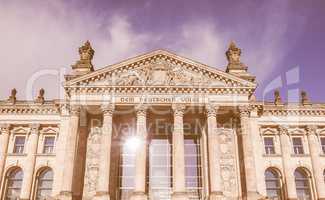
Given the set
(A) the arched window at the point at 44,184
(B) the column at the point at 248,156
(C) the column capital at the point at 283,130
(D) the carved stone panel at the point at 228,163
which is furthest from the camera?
(C) the column capital at the point at 283,130

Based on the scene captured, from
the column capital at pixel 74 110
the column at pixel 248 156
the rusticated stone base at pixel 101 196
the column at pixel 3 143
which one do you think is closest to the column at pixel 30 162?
the column at pixel 3 143

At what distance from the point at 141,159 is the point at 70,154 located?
6.08m

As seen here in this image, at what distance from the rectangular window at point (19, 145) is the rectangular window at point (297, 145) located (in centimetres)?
2857

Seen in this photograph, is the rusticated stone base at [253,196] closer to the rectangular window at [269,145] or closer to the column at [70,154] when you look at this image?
the rectangular window at [269,145]

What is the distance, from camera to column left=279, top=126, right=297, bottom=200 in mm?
35531

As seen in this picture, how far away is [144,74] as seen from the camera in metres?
33.8

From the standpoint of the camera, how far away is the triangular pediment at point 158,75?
109 feet

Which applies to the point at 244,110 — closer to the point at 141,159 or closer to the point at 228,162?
the point at 228,162

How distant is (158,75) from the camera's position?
111 feet

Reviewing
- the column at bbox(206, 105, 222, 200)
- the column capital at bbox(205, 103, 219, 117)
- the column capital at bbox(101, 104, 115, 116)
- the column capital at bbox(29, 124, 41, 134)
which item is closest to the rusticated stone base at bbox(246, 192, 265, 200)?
the column at bbox(206, 105, 222, 200)

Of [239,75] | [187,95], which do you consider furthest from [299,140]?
[187,95]

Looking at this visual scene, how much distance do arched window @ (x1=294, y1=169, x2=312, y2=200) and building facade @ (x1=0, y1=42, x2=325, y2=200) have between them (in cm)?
10

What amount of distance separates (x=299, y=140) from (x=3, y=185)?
30.9 meters

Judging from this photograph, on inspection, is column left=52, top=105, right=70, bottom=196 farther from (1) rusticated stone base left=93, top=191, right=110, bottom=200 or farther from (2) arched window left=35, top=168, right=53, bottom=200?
(1) rusticated stone base left=93, top=191, right=110, bottom=200
